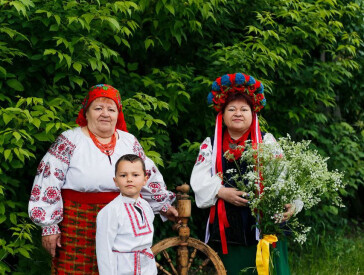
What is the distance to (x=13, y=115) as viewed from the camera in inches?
119

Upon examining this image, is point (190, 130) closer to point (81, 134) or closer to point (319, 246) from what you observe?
point (81, 134)

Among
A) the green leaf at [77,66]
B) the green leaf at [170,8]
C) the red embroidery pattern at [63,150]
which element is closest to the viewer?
the red embroidery pattern at [63,150]

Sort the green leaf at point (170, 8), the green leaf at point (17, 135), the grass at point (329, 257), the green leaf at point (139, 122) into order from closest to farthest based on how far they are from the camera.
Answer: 1. the green leaf at point (17, 135)
2. the green leaf at point (139, 122)
3. the green leaf at point (170, 8)
4. the grass at point (329, 257)

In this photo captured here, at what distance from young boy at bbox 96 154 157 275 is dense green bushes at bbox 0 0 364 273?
598mm

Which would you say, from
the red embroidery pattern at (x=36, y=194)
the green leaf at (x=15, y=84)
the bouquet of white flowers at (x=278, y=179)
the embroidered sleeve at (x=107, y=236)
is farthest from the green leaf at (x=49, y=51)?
the bouquet of white flowers at (x=278, y=179)

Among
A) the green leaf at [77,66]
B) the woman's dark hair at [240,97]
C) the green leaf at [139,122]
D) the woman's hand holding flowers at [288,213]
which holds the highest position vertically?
the green leaf at [77,66]

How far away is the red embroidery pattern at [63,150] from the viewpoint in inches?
118

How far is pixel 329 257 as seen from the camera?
17.3ft

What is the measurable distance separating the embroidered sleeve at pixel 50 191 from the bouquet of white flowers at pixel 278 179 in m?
0.99

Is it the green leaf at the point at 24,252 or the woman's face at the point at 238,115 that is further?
the woman's face at the point at 238,115

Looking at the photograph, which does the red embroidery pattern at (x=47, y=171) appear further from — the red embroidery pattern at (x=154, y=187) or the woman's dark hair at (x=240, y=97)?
the woman's dark hair at (x=240, y=97)

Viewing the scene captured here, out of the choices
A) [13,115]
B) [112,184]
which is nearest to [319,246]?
[112,184]

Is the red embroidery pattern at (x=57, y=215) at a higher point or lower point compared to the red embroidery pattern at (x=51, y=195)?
lower

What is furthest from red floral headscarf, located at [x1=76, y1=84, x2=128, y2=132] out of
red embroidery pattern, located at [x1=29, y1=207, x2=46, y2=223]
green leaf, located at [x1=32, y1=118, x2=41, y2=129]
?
red embroidery pattern, located at [x1=29, y1=207, x2=46, y2=223]
